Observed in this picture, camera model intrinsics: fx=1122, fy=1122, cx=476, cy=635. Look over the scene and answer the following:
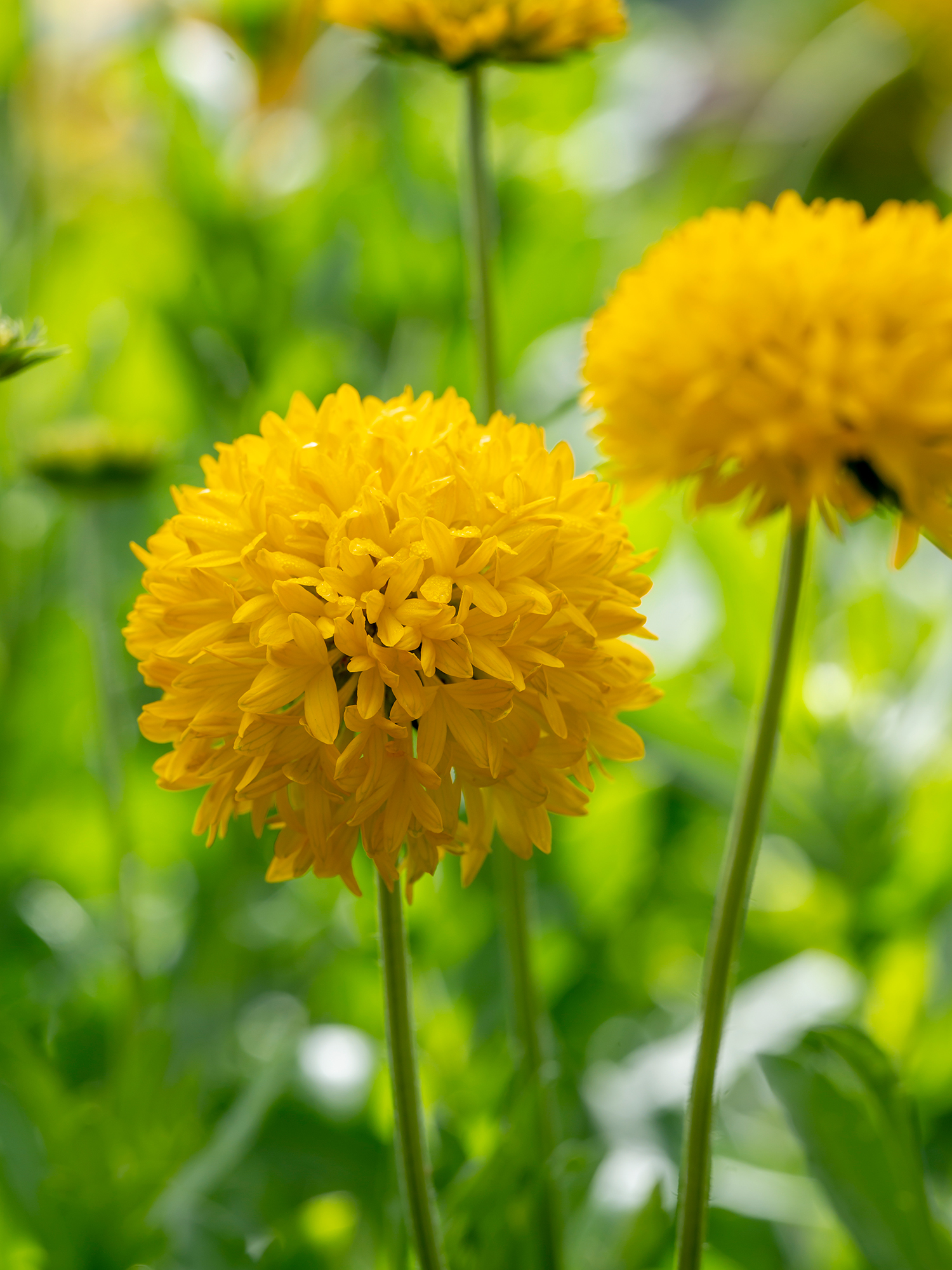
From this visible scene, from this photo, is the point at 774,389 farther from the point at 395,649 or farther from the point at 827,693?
the point at 827,693

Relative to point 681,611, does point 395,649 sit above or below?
below

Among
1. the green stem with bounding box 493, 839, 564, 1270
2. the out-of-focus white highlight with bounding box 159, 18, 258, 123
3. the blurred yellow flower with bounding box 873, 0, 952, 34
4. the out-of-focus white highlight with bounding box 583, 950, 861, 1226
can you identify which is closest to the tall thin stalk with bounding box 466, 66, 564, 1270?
the green stem with bounding box 493, 839, 564, 1270

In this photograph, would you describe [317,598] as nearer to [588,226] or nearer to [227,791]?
[227,791]

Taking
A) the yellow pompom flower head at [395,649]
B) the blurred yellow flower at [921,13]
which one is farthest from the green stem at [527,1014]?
the blurred yellow flower at [921,13]

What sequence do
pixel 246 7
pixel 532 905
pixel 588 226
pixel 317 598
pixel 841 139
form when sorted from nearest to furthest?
pixel 317 598 → pixel 532 905 → pixel 246 7 → pixel 588 226 → pixel 841 139

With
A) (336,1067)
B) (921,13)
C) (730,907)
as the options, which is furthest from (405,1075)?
(921,13)

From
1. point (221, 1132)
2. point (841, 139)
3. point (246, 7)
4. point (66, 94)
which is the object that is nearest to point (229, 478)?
point (221, 1132)

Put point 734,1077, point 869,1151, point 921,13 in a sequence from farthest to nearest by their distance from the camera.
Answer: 1. point 921,13
2. point 734,1077
3. point 869,1151
